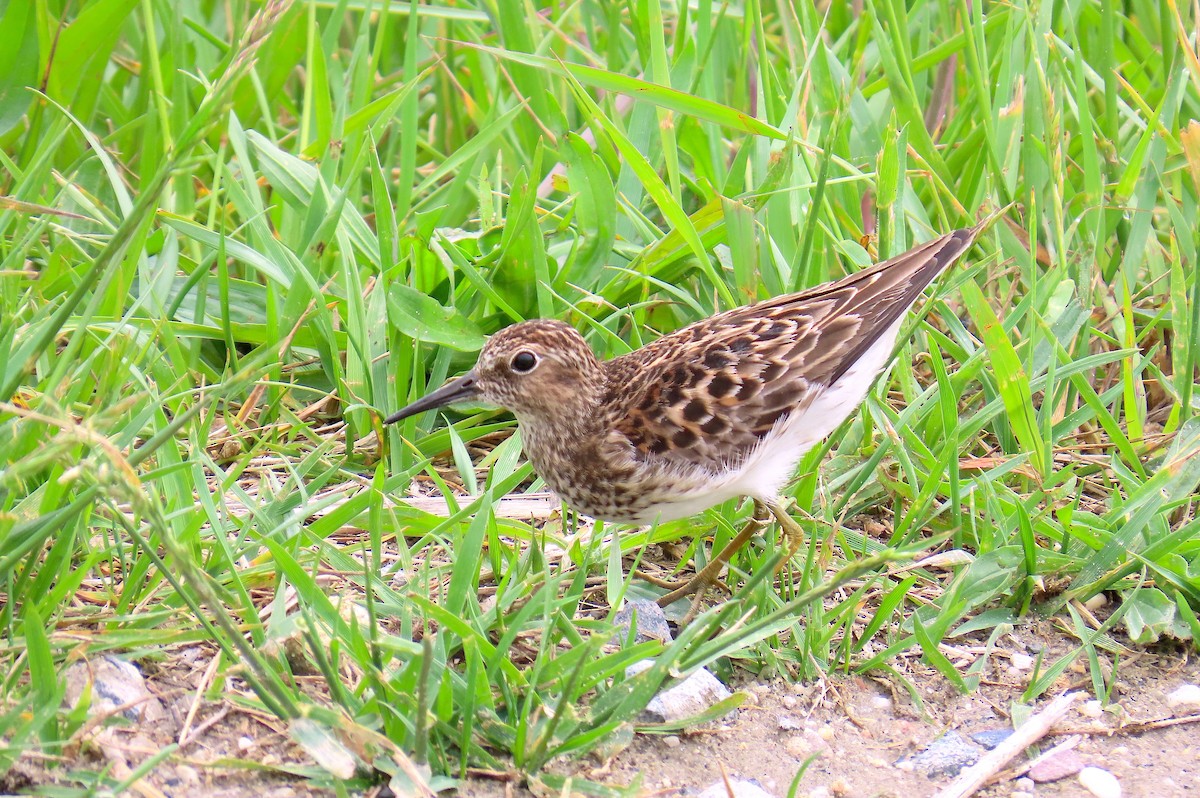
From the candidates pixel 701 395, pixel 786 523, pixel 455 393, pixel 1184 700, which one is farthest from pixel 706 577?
pixel 1184 700

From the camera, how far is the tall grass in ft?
12.1

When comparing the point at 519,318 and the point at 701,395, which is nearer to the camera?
the point at 701,395

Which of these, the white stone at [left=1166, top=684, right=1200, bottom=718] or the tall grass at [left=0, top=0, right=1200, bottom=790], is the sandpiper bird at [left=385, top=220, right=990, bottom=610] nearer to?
the tall grass at [left=0, top=0, right=1200, bottom=790]

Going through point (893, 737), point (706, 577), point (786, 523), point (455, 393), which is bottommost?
point (893, 737)

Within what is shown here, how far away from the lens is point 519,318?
18.1 feet

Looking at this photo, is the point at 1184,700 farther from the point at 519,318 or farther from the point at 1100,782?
the point at 519,318

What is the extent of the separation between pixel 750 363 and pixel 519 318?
1.12 metres

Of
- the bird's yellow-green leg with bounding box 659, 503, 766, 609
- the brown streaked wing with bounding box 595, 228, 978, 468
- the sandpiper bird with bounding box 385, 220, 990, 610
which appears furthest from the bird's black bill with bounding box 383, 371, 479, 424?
the bird's yellow-green leg with bounding box 659, 503, 766, 609

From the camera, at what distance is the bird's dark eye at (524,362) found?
16.0ft

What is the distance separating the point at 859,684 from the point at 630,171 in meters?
2.78

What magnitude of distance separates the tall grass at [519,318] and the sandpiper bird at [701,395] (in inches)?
7.5

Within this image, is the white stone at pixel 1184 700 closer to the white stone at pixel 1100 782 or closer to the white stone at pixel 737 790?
the white stone at pixel 1100 782

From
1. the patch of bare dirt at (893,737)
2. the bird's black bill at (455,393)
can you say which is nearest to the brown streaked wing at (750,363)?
the bird's black bill at (455,393)

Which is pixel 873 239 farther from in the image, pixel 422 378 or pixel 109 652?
pixel 109 652
